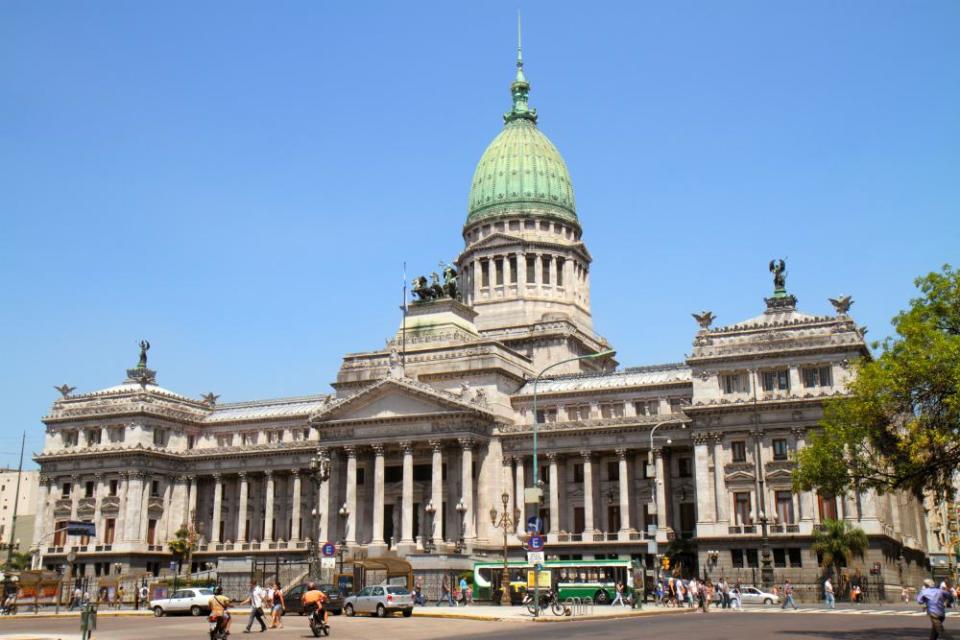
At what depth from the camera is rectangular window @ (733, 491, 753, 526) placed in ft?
272

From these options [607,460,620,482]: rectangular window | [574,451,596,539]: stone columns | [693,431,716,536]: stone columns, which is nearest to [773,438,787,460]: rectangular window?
[693,431,716,536]: stone columns

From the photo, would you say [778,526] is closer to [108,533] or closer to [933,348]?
[933,348]

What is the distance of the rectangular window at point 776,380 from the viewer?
275 feet

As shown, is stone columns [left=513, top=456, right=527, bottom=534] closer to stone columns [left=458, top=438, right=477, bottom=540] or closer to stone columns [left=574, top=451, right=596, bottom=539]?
stone columns [left=458, top=438, right=477, bottom=540]

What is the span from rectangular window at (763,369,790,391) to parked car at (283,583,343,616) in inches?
1580

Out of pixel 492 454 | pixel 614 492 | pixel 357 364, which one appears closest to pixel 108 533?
pixel 357 364

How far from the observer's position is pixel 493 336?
115 m

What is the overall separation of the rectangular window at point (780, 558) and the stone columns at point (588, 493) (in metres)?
17.2

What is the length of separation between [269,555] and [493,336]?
33.4 metres

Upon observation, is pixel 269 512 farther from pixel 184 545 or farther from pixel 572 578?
pixel 572 578

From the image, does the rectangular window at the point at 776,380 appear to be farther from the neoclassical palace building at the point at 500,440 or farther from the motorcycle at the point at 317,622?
the motorcycle at the point at 317,622

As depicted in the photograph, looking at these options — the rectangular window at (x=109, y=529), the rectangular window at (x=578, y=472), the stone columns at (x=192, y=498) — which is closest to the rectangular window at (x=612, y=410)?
the rectangular window at (x=578, y=472)

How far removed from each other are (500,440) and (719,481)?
21492mm

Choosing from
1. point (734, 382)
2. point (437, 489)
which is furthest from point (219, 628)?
point (734, 382)
